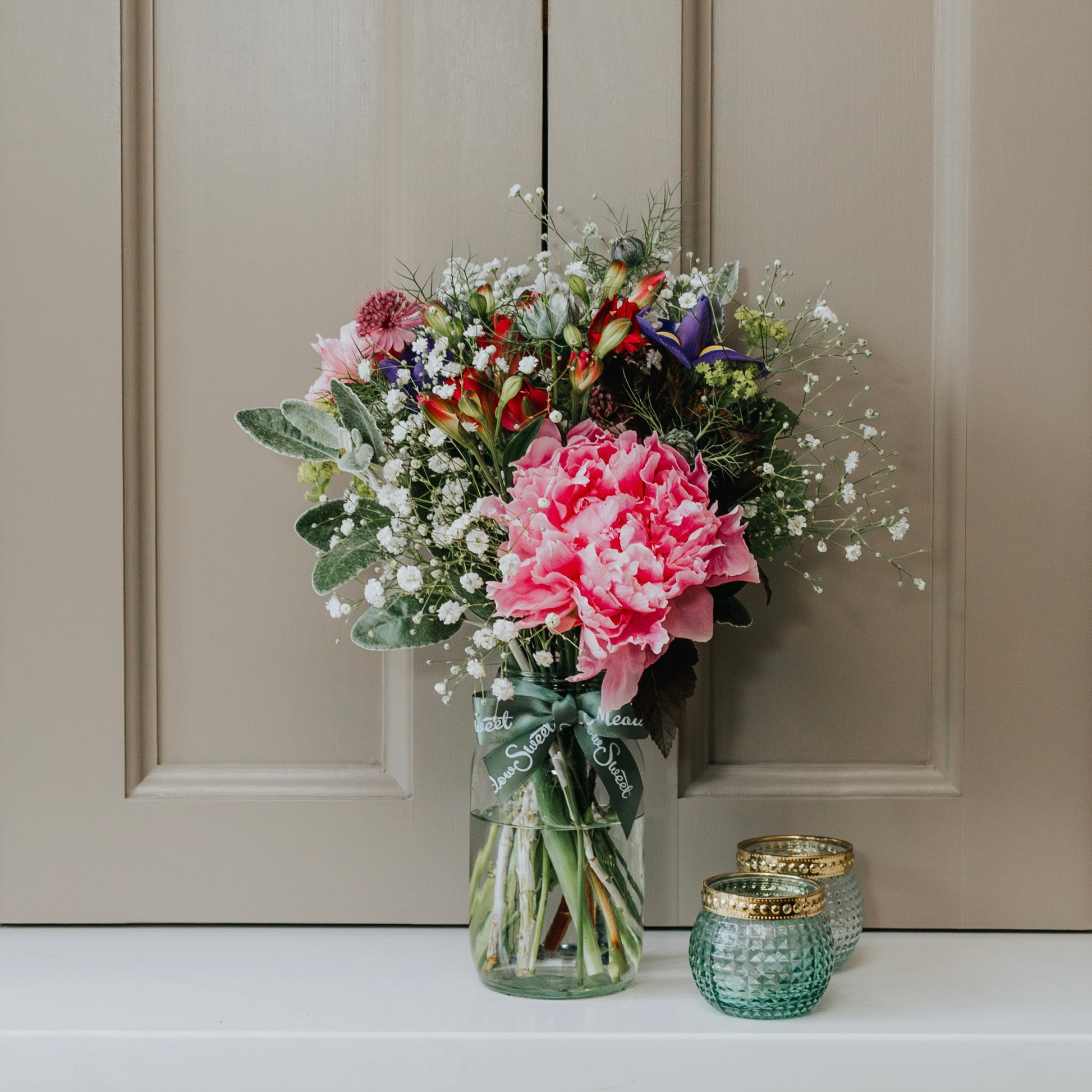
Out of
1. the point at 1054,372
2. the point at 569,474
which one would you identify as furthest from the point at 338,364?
the point at 1054,372

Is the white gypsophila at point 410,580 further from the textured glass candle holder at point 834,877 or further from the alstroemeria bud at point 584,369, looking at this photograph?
the textured glass candle holder at point 834,877

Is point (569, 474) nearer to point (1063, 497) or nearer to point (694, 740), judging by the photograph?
point (694, 740)

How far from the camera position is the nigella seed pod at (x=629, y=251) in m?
0.81

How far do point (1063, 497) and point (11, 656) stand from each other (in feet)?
3.23

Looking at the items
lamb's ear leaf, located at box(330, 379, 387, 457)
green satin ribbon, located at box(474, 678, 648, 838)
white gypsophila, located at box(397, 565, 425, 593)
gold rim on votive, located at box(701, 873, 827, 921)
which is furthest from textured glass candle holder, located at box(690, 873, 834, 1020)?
lamb's ear leaf, located at box(330, 379, 387, 457)

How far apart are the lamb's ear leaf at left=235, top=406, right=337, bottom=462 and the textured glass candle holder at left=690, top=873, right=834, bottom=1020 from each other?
0.46 meters

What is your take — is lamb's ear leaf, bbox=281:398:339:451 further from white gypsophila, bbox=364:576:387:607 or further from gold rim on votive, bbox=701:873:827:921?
gold rim on votive, bbox=701:873:827:921

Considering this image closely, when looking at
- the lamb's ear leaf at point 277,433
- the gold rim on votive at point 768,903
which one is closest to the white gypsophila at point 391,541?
the lamb's ear leaf at point 277,433

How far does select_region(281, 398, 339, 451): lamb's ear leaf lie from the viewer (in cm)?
80

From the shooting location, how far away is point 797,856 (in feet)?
2.78

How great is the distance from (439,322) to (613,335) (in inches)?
4.9

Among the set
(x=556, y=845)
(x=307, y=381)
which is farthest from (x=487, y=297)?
(x=556, y=845)

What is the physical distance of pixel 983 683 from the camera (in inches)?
36.9

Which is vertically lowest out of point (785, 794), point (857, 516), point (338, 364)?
point (785, 794)
